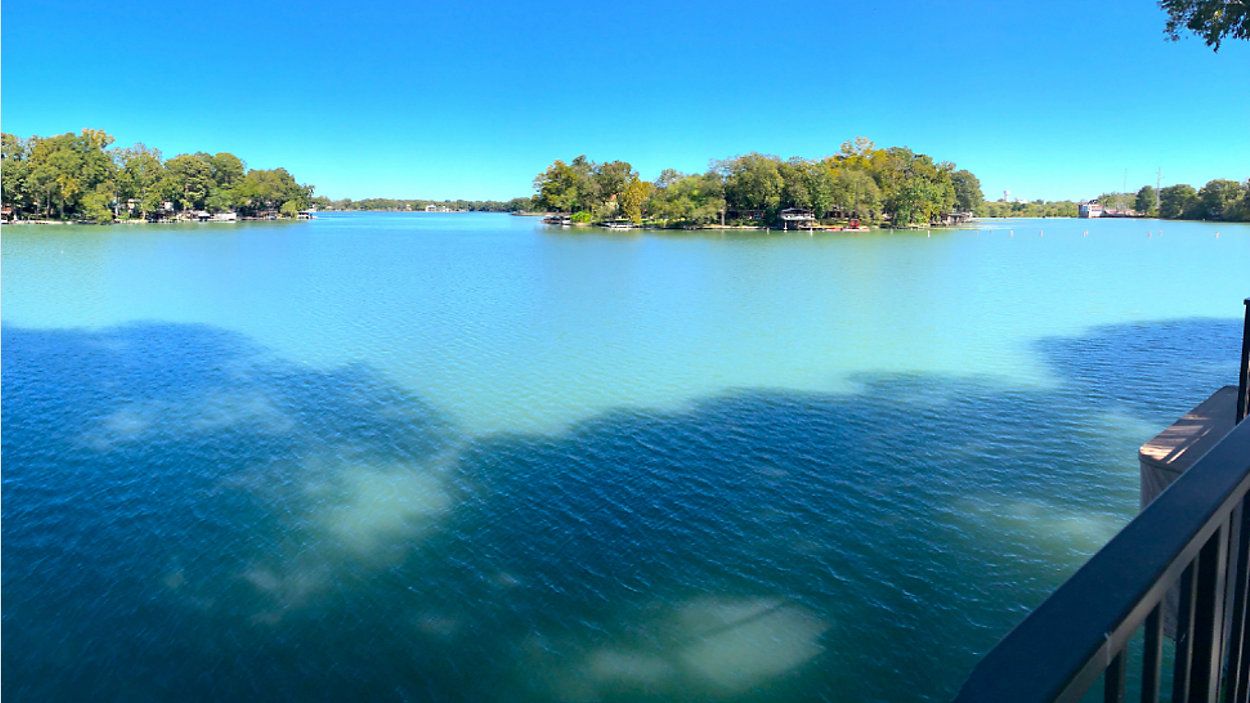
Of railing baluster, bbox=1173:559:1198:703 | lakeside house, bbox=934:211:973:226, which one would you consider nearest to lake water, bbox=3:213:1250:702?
railing baluster, bbox=1173:559:1198:703

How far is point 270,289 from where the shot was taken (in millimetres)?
35344

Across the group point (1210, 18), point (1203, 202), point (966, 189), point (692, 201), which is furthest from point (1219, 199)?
point (1210, 18)

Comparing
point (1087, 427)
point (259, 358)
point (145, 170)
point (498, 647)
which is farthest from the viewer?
point (145, 170)

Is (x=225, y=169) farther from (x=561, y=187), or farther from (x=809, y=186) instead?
(x=809, y=186)

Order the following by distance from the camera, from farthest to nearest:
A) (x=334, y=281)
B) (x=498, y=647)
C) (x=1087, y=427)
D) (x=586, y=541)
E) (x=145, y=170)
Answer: (x=145, y=170) → (x=334, y=281) → (x=1087, y=427) → (x=586, y=541) → (x=498, y=647)

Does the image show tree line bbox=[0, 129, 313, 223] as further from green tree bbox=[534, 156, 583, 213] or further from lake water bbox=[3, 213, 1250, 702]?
lake water bbox=[3, 213, 1250, 702]

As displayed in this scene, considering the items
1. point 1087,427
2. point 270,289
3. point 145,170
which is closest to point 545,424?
point 1087,427

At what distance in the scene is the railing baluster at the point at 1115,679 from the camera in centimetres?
104

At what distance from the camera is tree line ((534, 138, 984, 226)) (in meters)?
97.5

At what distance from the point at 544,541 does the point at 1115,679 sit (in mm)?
8837

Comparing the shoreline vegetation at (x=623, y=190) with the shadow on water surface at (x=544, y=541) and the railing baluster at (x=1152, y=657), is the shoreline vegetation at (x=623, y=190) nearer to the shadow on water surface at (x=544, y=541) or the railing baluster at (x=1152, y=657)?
the shadow on water surface at (x=544, y=541)

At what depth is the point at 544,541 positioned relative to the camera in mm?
→ 9492

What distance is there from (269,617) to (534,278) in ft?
111

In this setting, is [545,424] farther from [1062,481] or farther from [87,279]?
[87,279]
